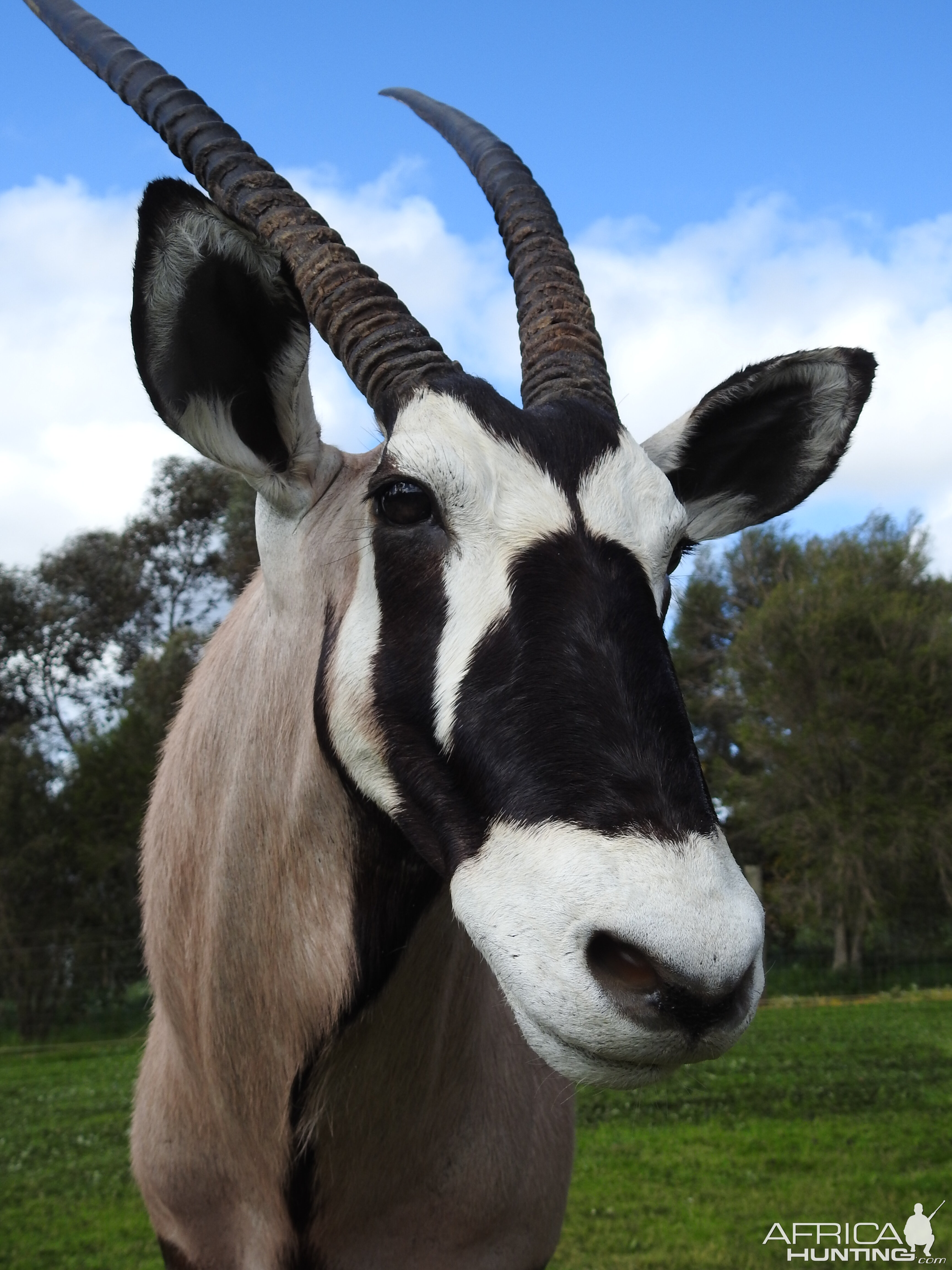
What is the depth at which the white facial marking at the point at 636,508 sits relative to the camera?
7.32ft

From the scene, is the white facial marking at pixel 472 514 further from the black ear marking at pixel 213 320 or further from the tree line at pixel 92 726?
the tree line at pixel 92 726

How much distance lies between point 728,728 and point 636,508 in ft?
123

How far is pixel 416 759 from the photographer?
7.15 ft

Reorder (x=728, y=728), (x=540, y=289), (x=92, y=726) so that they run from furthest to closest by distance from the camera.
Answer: (x=728, y=728) < (x=92, y=726) < (x=540, y=289)

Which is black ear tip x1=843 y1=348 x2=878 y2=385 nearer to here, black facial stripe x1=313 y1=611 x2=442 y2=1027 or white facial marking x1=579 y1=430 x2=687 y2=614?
white facial marking x1=579 y1=430 x2=687 y2=614

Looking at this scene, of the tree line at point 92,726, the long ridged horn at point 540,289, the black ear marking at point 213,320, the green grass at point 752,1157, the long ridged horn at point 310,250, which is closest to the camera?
the black ear marking at point 213,320

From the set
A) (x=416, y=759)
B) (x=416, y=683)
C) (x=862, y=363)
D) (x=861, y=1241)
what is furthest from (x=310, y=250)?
(x=861, y=1241)

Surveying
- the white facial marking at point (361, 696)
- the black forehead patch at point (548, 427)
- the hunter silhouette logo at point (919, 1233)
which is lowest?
the hunter silhouette logo at point (919, 1233)

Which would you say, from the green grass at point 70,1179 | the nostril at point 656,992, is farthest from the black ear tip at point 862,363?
the green grass at point 70,1179

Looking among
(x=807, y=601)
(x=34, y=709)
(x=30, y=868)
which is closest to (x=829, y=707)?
(x=807, y=601)

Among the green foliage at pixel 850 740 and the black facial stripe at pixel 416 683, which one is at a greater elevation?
the green foliage at pixel 850 740

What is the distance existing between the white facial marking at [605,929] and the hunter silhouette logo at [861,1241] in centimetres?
493

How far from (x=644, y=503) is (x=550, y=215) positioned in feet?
4.31

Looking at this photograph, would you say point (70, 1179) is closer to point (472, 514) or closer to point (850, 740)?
point (472, 514)
